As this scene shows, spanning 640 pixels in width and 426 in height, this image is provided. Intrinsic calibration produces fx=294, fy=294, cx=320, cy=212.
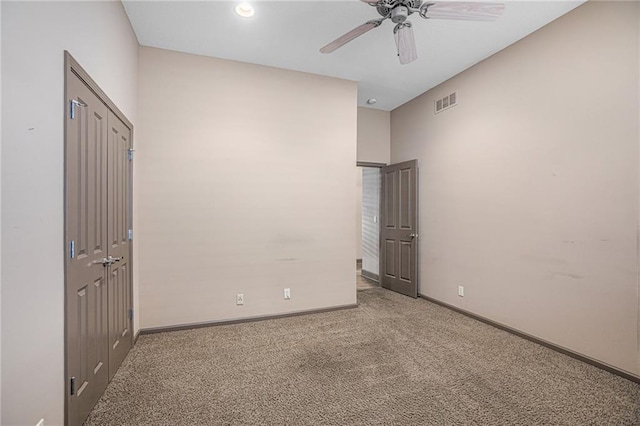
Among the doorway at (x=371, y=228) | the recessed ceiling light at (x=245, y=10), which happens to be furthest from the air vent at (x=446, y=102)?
the recessed ceiling light at (x=245, y=10)

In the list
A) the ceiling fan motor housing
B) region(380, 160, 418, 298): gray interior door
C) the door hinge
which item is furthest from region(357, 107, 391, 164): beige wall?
the door hinge

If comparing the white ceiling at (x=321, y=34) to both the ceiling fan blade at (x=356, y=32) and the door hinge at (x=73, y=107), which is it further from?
the door hinge at (x=73, y=107)

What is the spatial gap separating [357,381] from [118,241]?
2.28 m

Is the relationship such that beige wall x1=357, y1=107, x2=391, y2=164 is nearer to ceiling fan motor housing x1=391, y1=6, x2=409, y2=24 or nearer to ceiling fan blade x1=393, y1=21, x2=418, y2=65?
ceiling fan blade x1=393, y1=21, x2=418, y2=65

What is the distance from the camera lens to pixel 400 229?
4953mm

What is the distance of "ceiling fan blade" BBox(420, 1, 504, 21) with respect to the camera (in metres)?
1.99

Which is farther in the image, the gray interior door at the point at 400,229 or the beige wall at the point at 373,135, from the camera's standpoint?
the beige wall at the point at 373,135

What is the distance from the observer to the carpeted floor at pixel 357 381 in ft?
6.29

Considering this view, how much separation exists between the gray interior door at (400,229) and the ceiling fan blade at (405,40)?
2313mm

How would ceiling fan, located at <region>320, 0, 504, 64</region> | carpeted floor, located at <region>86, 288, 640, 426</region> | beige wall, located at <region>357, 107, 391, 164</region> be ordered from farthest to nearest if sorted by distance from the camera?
beige wall, located at <region>357, 107, 391, 164</region> < ceiling fan, located at <region>320, 0, 504, 64</region> < carpeted floor, located at <region>86, 288, 640, 426</region>

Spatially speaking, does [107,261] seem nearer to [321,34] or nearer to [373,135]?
[321,34]

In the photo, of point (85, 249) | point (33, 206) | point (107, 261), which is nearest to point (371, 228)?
point (107, 261)

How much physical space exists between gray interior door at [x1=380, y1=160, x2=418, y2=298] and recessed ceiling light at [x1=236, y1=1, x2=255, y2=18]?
307cm

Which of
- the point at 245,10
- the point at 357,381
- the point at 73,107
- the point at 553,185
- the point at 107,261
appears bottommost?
the point at 357,381
